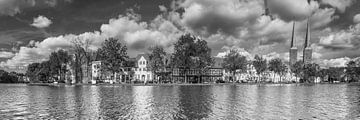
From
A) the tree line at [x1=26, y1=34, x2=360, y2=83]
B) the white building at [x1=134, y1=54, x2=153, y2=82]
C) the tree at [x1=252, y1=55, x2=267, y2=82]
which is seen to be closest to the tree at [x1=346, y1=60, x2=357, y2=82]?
the tree at [x1=252, y1=55, x2=267, y2=82]

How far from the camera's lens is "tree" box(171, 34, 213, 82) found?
12012 cm

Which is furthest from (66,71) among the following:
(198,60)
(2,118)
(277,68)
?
(2,118)

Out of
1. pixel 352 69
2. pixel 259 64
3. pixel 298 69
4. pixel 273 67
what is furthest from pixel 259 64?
pixel 352 69

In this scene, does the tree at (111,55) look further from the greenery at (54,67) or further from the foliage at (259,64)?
the foliage at (259,64)

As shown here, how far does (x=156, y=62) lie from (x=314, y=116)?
96.5m

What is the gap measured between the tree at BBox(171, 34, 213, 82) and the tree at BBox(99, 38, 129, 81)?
22268 mm

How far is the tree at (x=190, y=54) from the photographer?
4729 inches

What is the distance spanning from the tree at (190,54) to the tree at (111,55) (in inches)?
877

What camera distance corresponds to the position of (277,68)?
6481 inches

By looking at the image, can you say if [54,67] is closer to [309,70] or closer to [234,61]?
[234,61]

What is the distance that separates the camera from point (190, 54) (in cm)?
12350

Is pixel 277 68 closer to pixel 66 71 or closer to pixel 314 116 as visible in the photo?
pixel 66 71

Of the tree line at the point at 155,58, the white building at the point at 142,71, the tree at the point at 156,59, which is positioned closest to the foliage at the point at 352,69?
the tree line at the point at 155,58

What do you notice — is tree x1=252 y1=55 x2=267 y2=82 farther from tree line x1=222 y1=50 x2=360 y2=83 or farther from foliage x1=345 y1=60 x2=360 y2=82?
foliage x1=345 y1=60 x2=360 y2=82
